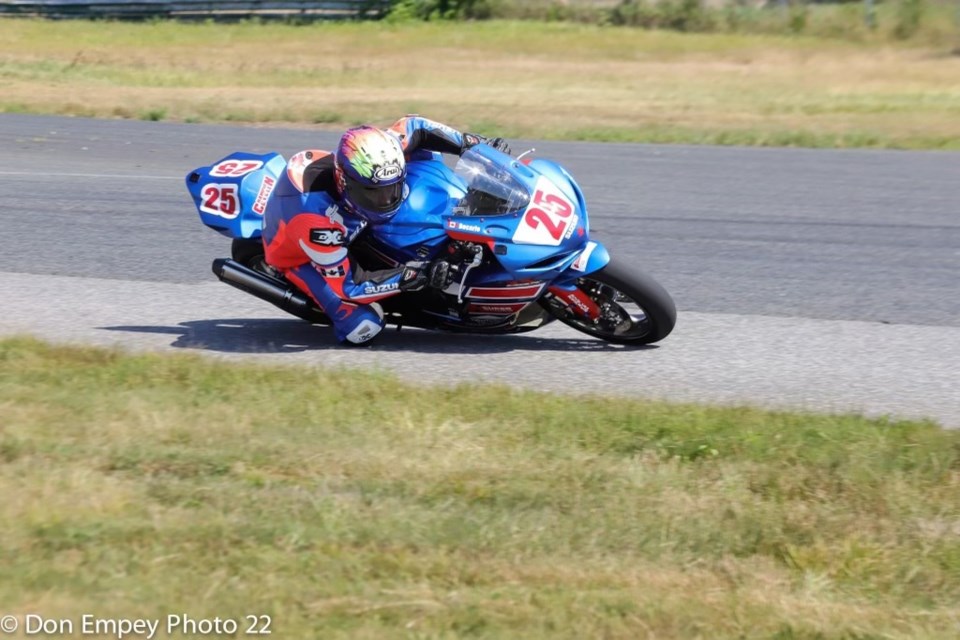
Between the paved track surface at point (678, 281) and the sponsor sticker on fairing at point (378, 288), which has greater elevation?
the sponsor sticker on fairing at point (378, 288)

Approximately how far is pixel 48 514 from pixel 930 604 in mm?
3060

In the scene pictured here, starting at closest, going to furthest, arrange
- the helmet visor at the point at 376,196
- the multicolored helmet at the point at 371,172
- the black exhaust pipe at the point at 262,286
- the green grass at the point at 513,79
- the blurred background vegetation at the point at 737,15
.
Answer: the multicolored helmet at the point at 371,172 → the helmet visor at the point at 376,196 → the black exhaust pipe at the point at 262,286 → the green grass at the point at 513,79 → the blurred background vegetation at the point at 737,15

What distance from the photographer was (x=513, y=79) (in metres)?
26.4

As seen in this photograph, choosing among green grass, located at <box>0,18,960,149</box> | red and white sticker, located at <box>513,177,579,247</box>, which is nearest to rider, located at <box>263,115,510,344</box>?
red and white sticker, located at <box>513,177,579,247</box>

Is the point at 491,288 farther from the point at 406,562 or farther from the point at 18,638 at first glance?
the point at 18,638

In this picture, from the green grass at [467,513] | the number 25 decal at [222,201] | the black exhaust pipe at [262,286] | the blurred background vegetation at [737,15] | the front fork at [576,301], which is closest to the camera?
the green grass at [467,513]

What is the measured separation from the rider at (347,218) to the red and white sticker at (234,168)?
17.9 inches

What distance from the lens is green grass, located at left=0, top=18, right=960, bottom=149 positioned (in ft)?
61.9

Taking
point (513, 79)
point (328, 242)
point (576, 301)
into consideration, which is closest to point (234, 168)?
point (328, 242)

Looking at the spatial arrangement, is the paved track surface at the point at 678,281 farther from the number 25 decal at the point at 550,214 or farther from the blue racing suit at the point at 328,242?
the number 25 decal at the point at 550,214

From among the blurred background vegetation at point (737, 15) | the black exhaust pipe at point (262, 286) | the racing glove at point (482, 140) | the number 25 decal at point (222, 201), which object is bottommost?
the blurred background vegetation at point (737, 15)

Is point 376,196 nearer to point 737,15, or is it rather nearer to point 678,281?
point 678,281

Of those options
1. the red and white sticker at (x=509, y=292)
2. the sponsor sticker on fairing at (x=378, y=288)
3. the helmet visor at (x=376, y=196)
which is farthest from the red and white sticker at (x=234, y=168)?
the red and white sticker at (x=509, y=292)

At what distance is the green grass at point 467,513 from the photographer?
4016mm
